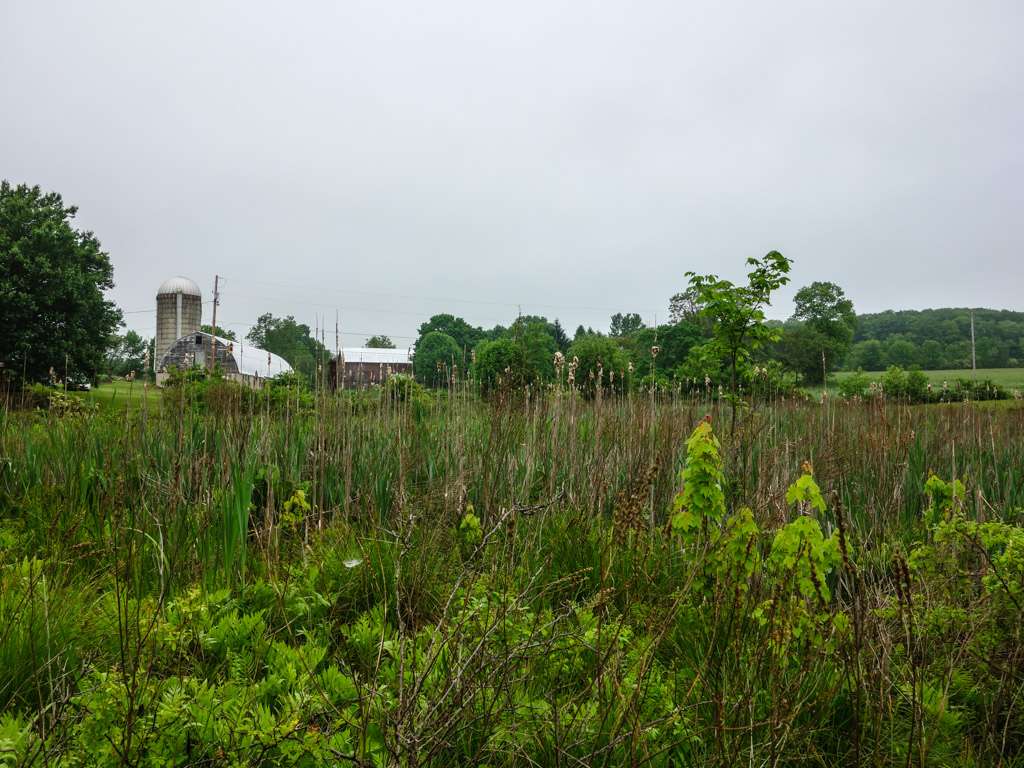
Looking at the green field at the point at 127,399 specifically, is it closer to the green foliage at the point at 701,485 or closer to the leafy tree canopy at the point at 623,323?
the green foliage at the point at 701,485

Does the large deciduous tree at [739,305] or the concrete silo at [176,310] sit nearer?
the large deciduous tree at [739,305]

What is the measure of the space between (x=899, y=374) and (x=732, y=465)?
2160 centimetres

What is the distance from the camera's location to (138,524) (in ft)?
8.82

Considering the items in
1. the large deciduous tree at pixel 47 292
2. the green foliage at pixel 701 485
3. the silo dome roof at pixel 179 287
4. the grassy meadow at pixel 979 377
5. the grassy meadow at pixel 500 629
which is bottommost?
the grassy meadow at pixel 500 629

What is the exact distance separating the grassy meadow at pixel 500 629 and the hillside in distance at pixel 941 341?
41422 millimetres

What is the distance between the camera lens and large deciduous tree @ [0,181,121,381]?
20.9m

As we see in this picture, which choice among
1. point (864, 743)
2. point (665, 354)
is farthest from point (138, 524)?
point (665, 354)

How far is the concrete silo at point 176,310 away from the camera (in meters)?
45.2

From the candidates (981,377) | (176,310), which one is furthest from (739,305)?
(176,310)


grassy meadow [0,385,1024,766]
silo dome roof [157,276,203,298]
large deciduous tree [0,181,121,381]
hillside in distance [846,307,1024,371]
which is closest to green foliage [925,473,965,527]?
grassy meadow [0,385,1024,766]

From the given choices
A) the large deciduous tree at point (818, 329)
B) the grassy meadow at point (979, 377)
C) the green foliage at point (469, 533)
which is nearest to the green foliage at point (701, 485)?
the green foliage at point (469, 533)

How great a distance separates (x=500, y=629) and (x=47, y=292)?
26.6m

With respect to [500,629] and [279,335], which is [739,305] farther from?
[279,335]

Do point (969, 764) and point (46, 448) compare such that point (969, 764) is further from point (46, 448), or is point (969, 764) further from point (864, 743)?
point (46, 448)
